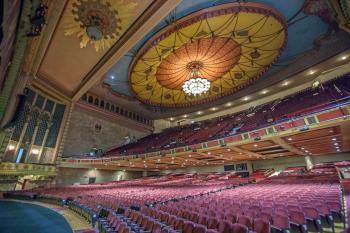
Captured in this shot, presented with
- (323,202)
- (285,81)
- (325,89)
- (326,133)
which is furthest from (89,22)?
→ (285,81)

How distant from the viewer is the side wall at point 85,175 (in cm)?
1400

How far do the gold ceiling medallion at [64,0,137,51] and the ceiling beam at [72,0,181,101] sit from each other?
28 cm

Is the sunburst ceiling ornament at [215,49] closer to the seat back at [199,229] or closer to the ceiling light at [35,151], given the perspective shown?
the ceiling light at [35,151]

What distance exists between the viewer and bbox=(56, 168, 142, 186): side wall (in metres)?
14.0

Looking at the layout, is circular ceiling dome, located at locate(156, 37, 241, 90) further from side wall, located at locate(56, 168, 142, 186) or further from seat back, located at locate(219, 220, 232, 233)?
side wall, located at locate(56, 168, 142, 186)

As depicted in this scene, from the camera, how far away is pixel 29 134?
1128 centimetres

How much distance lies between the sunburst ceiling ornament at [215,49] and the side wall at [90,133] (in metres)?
5.06

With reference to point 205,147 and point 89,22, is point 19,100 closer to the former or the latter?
point 89,22

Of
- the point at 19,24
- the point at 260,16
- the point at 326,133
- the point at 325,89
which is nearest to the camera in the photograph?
the point at 19,24

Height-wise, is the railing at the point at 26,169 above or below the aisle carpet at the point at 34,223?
above

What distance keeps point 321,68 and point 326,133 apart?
23.3 ft

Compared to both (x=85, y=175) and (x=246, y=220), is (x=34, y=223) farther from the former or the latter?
(x=85, y=175)

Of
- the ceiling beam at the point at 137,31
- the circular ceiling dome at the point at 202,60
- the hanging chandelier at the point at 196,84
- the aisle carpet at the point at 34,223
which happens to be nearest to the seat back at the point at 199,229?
the aisle carpet at the point at 34,223

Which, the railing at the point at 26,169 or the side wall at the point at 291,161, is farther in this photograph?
the side wall at the point at 291,161
